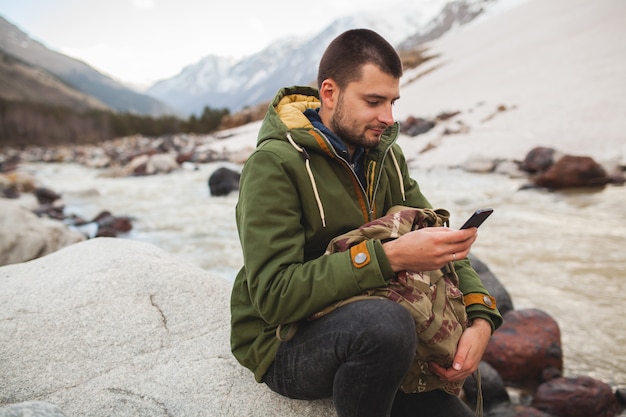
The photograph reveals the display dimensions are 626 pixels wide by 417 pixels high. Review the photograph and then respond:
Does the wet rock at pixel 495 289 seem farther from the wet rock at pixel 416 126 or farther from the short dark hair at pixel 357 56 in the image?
the wet rock at pixel 416 126

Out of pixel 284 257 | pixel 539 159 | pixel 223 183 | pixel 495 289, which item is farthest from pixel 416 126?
pixel 284 257

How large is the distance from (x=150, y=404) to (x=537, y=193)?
8.33 metres

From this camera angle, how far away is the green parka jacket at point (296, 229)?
1479 mm

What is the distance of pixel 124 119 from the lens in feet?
168

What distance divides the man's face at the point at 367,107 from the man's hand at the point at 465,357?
933mm

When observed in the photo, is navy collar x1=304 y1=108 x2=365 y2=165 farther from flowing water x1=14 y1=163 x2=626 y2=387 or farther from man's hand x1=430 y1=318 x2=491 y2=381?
flowing water x1=14 y1=163 x2=626 y2=387

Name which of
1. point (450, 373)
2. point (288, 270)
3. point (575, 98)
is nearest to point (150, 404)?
point (288, 270)

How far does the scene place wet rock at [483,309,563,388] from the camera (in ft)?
9.88

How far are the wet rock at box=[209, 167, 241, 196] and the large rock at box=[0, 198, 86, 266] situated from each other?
17.0 ft

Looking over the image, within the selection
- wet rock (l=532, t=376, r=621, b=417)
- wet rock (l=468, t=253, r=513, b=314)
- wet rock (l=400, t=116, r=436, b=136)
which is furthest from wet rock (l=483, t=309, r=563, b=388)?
wet rock (l=400, t=116, r=436, b=136)

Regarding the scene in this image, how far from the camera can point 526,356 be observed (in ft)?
9.89

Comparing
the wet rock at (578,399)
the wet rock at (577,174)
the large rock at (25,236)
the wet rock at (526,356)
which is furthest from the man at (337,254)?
the wet rock at (577,174)

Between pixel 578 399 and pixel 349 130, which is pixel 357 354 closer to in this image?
pixel 349 130

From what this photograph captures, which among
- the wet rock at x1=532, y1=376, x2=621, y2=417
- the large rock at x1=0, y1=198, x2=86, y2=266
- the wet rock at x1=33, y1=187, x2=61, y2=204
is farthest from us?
the wet rock at x1=33, y1=187, x2=61, y2=204
